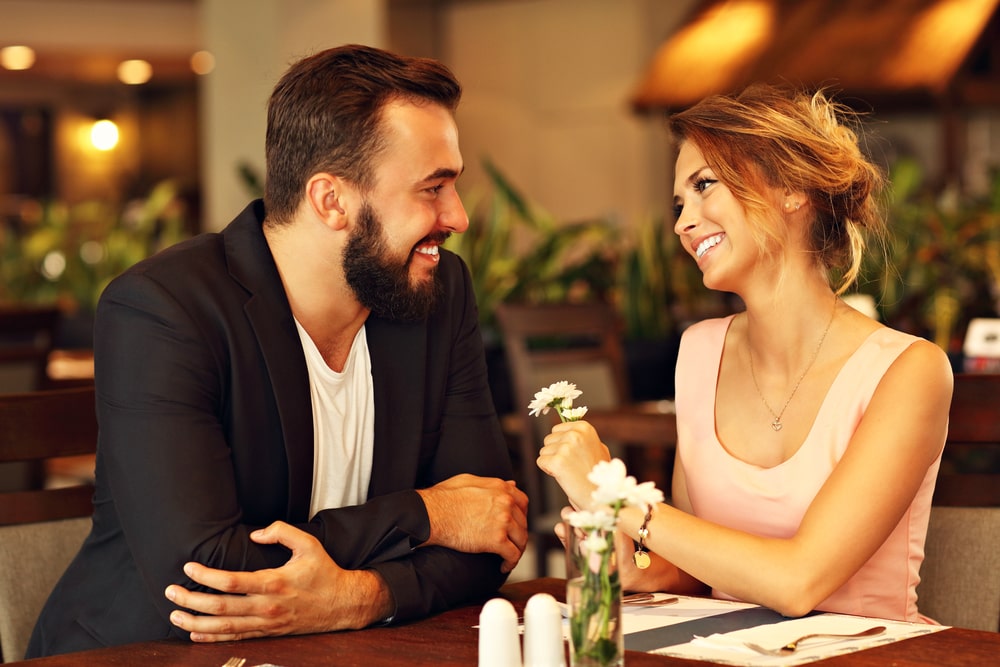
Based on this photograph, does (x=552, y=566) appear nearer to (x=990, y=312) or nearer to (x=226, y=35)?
(x=990, y=312)

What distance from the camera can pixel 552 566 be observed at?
14.4 ft

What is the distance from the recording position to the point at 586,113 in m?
9.77

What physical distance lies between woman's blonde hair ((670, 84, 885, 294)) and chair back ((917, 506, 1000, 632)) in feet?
1.26

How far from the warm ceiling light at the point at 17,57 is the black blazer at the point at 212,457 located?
35.3 ft

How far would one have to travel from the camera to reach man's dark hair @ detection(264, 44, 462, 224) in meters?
1.83

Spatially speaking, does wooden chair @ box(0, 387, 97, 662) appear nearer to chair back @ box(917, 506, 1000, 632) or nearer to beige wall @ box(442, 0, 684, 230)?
chair back @ box(917, 506, 1000, 632)

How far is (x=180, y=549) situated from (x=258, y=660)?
241mm

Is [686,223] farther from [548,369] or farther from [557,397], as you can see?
[548,369]

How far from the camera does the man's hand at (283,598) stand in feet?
4.94

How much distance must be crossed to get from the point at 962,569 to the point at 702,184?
0.67 meters

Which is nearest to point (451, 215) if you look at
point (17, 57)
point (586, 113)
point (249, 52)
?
point (249, 52)

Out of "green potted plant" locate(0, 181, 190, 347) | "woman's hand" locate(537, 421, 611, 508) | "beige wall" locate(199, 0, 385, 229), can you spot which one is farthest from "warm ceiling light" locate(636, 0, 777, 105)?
"woman's hand" locate(537, 421, 611, 508)

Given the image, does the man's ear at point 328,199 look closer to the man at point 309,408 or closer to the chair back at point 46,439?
the man at point 309,408

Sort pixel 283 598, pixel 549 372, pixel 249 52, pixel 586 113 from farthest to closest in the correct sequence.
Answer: pixel 586 113, pixel 249 52, pixel 549 372, pixel 283 598
